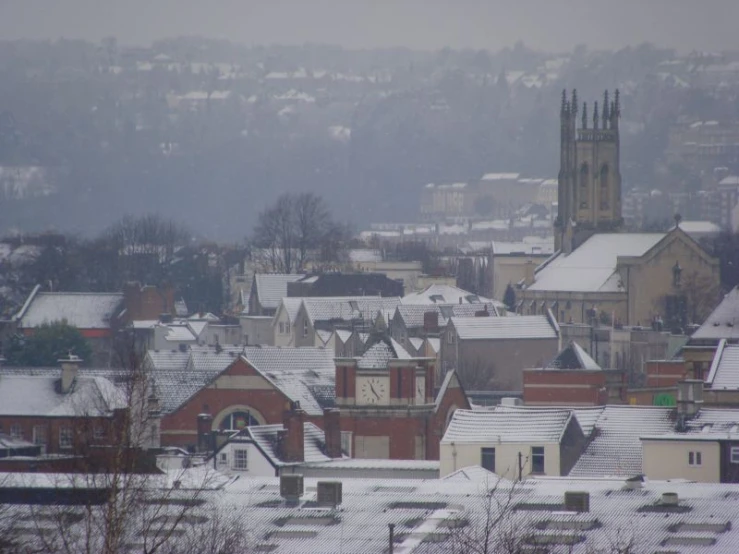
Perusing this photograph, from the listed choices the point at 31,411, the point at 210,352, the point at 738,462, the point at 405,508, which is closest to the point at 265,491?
the point at 405,508

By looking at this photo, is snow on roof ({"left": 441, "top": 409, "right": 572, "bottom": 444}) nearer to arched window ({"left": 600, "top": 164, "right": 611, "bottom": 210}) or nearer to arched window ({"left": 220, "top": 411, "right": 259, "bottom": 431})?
arched window ({"left": 220, "top": 411, "right": 259, "bottom": 431})

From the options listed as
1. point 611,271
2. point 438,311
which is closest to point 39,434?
point 438,311

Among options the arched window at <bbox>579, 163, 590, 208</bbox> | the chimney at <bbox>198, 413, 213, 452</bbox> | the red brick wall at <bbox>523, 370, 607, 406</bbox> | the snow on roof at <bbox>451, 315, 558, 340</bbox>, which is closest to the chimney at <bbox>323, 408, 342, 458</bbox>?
the chimney at <bbox>198, 413, 213, 452</bbox>

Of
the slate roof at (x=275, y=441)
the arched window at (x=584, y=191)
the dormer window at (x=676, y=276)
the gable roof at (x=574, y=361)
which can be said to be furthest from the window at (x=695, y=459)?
the arched window at (x=584, y=191)

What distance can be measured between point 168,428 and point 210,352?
1369cm

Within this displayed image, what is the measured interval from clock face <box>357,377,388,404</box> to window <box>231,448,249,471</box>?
6528mm

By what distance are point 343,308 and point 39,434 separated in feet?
127

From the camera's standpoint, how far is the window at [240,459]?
43594 millimetres

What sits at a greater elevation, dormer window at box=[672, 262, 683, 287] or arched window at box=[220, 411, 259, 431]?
arched window at box=[220, 411, 259, 431]

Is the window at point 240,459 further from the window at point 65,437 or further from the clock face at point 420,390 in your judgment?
the clock face at point 420,390

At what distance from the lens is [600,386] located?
189 feet

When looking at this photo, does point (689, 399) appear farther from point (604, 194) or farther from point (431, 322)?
point (604, 194)

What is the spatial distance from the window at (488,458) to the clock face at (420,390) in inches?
237

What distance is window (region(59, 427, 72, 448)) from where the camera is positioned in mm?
48219
